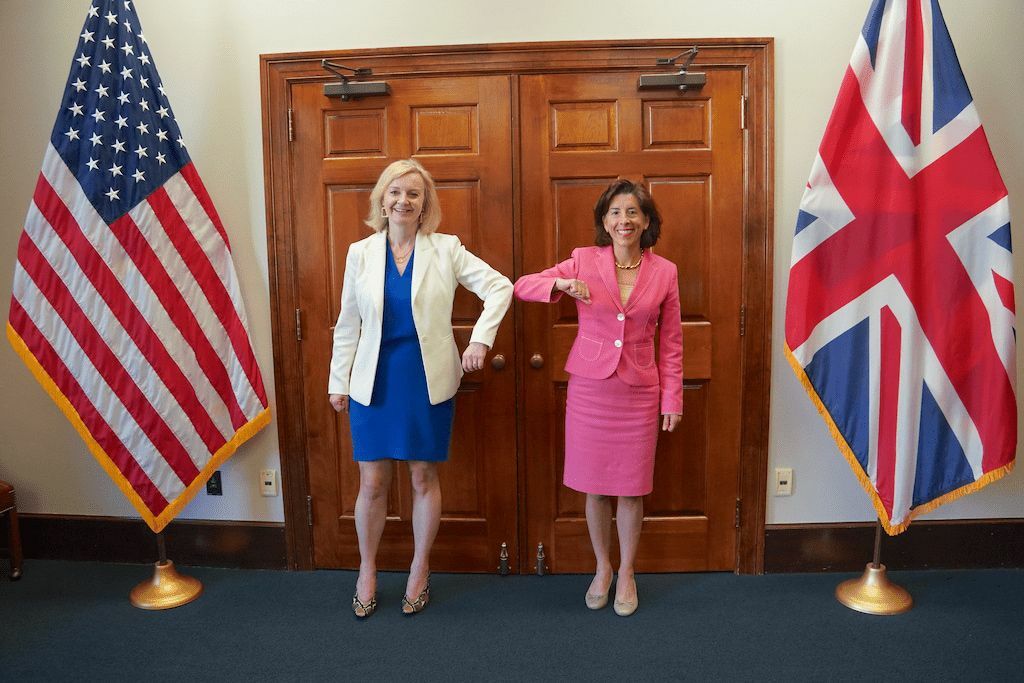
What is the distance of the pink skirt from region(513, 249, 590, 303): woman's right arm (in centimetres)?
34

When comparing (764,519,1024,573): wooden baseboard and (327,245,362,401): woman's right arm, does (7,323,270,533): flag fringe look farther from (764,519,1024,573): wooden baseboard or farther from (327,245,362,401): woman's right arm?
(764,519,1024,573): wooden baseboard

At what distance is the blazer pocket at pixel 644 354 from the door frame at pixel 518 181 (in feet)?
1.60

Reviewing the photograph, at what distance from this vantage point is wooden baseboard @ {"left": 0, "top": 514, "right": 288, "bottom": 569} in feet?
10.1

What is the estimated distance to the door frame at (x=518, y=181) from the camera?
2.78 meters

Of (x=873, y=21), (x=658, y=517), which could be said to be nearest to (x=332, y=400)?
(x=658, y=517)

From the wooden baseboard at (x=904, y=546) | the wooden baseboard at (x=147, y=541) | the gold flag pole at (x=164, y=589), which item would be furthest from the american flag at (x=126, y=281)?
the wooden baseboard at (x=904, y=546)

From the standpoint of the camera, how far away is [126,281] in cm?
271

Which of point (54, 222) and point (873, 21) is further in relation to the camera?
point (54, 222)

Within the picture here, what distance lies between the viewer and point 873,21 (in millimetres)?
2486

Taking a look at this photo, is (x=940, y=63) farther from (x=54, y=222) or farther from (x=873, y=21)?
(x=54, y=222)

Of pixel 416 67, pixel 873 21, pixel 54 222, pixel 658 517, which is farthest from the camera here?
pixel 658 517

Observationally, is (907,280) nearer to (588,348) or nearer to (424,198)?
(588,348)

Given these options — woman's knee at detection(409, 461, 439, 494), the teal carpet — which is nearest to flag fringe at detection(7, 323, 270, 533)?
the teal carpet

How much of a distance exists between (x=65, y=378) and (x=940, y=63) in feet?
10.8
